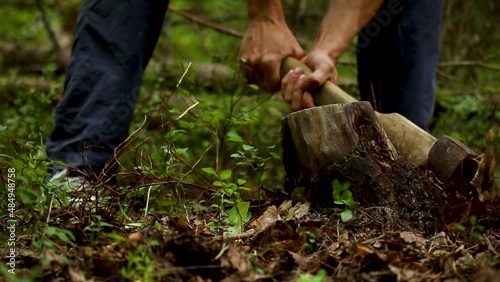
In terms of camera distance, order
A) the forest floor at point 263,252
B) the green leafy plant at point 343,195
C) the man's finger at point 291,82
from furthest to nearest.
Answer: the man's finger at point 291,82 < the green leafy plant at point 343,195 < the forest floor at point 263,252

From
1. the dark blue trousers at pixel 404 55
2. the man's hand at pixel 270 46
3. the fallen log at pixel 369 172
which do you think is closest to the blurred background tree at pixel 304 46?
the man's hand at pixel 270 46

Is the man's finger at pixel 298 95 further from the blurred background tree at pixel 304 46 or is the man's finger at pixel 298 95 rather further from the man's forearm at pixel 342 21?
the blurred background tree at pixel 304 46

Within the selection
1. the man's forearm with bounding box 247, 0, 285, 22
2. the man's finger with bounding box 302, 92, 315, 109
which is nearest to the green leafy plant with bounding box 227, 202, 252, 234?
the man's finger with bounding box 302, 92, 315, 109

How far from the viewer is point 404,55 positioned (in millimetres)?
3604

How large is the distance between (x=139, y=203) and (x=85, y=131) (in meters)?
0.71

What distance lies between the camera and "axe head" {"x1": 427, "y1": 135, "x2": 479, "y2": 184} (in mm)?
2252

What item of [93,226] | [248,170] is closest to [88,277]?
[93,226]

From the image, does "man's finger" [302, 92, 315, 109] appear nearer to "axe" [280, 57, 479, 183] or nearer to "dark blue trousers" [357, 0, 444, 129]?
"axe" [280, 57, 479, 183]

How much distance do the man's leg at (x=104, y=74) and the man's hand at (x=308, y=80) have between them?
29.4 inches

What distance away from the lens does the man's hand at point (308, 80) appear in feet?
9.38

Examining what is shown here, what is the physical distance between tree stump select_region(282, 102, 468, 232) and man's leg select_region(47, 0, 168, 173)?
1.05m

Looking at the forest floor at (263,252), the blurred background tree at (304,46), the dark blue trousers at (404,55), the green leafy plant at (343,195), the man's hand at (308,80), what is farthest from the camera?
the blurred background tree at (304,46)

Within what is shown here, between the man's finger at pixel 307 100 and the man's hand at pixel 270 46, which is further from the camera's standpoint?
the man's hand at pixel 270 46

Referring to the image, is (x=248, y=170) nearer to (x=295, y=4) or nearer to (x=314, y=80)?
(x=314, y=80)
